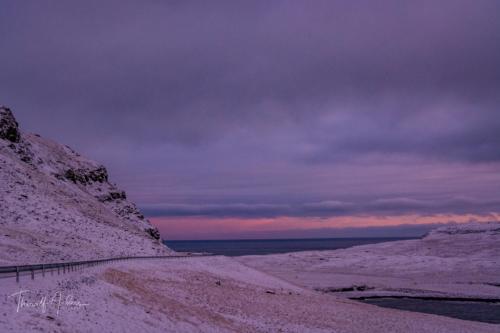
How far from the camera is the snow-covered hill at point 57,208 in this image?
50.6 m

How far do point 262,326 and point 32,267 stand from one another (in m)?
13.2

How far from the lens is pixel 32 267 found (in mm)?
26734

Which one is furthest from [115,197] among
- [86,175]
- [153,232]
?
[153,232]

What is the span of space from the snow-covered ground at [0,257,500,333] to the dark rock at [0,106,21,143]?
38.0 m

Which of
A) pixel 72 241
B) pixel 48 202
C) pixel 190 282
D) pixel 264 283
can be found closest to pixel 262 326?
pixel 190 282

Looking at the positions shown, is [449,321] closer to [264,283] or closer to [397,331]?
[397,331]

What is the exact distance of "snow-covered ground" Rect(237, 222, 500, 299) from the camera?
68.8m

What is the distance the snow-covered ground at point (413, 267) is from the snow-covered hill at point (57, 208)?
25.9 meters

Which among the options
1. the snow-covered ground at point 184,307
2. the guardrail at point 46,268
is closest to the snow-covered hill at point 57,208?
the guardrail at point 46,268

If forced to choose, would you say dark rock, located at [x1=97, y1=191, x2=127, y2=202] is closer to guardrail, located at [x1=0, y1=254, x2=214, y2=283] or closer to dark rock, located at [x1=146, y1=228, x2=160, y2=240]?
dark rock, located at [x1=146, y1=228, x2=160, y2=240]

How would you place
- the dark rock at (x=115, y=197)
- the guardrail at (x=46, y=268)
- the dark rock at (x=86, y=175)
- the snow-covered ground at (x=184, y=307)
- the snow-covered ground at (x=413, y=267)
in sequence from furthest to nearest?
the dark rock at (x=115, y=197)
the dark rock at (x=86, y=175)
the snow-covered ground at (x=413, y=267)
the guardrail at (x=46, y=268)
the snow-covered ground at (x=184, y=307)

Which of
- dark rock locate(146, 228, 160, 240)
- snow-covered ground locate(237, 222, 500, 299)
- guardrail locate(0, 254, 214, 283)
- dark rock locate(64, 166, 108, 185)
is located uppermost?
dark rock locate(64, 166, 108, 185)

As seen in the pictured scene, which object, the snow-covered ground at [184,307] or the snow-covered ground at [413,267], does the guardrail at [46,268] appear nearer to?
the snow-covered ground at [184,307]

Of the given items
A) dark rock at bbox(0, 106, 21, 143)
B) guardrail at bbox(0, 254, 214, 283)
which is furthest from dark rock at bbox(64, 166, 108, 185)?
guardrail at bbox(0, 254, 214, 283)
